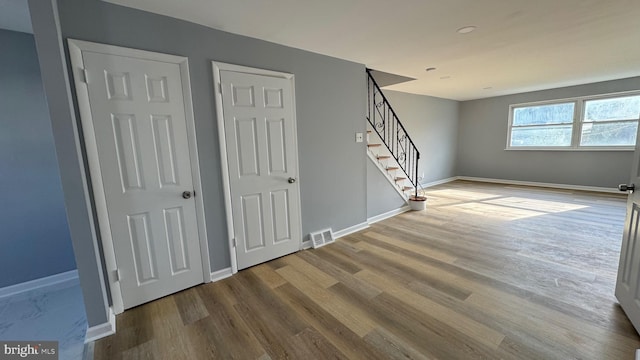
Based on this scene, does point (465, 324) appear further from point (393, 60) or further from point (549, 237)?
point (393, 60)

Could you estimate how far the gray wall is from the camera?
243 centimetres

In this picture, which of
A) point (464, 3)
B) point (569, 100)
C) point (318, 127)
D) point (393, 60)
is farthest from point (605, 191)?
point (318, 127)

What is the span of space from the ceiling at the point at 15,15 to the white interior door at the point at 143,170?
2.96ft

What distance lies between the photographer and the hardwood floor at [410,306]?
1.65 m

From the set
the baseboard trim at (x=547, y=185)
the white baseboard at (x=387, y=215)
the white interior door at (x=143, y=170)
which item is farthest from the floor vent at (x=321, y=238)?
the baseboard trim at (x=547, y=185)

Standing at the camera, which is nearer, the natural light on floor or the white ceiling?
the white ceiling

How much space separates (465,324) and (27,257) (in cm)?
424

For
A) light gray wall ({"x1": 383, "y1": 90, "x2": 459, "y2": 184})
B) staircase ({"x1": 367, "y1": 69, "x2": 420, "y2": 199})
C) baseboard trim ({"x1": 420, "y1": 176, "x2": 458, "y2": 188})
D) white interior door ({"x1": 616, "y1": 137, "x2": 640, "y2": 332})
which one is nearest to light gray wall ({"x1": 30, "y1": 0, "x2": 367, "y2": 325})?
staircase ({"x1": 367, "y1": 69, "x2": 420, "y2": 199})

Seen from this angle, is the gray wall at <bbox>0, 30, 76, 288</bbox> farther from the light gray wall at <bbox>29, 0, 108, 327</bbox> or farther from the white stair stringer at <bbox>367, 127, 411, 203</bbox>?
the white stair stringer at <bbox>367, 127, 411, 203</bbox>

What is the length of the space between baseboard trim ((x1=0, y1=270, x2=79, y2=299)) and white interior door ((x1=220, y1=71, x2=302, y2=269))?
1.97 meters

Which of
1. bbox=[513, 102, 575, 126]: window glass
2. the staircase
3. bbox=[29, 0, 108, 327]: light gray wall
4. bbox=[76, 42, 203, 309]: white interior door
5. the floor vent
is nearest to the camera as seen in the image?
bbox=[29, 0, 108, 327]: light gray wall

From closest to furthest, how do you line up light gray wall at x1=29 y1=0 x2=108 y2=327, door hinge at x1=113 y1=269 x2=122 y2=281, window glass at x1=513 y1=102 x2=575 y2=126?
1. light gray wall at x1=29 y1=0 x2=108 y2=327
2. door hinge at x1=113 y1=269 x2=122 y2=281
3. window glass at x1=513 y1=102 x2=575 y2=126

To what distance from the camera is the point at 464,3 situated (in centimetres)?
204

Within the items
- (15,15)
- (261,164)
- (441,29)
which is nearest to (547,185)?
(441,29)
